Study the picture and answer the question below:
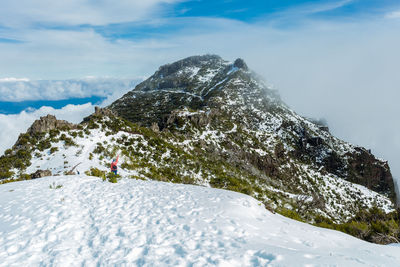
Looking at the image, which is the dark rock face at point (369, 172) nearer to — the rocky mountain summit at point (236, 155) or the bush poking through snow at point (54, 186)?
the rocky mountain summit at point (236, 155)

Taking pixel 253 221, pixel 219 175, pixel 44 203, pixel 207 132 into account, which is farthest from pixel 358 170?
pixel 44 203

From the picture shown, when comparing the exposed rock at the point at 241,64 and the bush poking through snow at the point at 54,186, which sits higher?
the exposed rock at the point at 241,64

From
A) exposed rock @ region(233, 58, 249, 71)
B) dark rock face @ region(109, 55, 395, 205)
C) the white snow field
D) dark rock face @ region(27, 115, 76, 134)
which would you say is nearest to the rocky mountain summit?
dark rock face @ region(109, 55, 395, 205)

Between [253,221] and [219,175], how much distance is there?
2105 cm

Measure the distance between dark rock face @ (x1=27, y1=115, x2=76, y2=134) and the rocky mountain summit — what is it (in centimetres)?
47

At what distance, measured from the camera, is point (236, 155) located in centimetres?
4556

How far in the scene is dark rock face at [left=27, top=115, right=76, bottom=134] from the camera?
24.2 meters

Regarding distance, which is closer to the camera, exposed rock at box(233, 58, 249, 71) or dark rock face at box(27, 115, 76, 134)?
dark rock face at box(27, 115, 76, 134)

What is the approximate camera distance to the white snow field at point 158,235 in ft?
18.9

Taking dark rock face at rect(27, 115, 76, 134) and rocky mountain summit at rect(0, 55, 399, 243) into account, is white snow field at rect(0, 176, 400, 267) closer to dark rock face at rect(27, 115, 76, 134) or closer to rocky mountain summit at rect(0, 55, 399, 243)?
rocky mountain summit at rect(0, 55, 399, 243)

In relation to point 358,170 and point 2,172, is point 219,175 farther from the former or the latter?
point 358,170

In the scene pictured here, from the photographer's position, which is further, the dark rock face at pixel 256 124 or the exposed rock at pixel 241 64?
the exposed rock at pixel 241 64

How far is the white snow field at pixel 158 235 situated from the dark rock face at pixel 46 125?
1467 centimetres

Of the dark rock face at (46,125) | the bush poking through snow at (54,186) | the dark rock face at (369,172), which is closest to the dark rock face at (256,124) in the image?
the dark rock face at (369,172)
